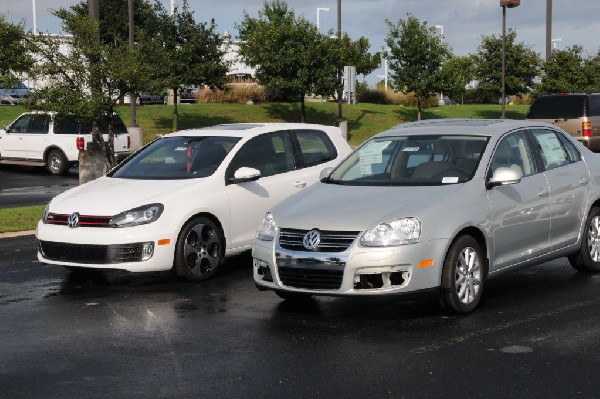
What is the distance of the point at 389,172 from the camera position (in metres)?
9.23

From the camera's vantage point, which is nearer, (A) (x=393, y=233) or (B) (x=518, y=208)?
(A) (x=393, y=233)

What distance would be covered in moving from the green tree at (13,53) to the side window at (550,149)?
42.1 ft

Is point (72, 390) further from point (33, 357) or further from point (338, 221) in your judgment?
point (338, 221)

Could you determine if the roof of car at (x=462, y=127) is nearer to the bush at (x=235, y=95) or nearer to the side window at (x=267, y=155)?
the side window at (x=267, y=155)

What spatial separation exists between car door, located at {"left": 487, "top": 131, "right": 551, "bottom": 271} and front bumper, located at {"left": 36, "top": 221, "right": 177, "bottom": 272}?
10.8ft

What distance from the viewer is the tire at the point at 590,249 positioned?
401 inches

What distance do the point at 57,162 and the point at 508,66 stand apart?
28236mm

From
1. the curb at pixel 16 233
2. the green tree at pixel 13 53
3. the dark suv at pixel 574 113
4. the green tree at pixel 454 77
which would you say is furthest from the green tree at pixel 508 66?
the curb at pixel 16 233

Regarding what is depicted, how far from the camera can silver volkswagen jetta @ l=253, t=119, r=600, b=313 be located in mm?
7902

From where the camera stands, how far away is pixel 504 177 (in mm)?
8578

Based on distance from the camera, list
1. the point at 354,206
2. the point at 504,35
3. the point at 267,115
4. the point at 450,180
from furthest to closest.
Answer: the point at 504,35 < the point at 267,115 < the point at 450,180 < the point at 354,206

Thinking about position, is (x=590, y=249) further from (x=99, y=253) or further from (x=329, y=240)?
(x=99, y=253)

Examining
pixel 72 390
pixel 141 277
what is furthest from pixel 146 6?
pixel 72 390

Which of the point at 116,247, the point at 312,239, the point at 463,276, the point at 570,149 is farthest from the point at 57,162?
the point at 463,276
